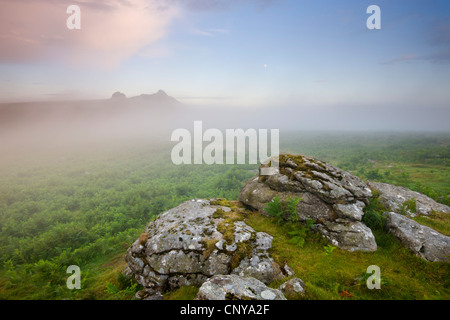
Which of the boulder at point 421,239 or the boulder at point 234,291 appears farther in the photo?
the boulder at point 421,239

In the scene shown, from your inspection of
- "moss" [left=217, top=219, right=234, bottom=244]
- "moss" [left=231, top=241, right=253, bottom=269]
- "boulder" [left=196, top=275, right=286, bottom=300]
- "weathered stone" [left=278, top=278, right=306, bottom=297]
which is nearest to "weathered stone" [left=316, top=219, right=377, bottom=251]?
"weathered stone" [left=278, top=278, right=306, bottom=297]

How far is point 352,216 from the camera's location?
905cm

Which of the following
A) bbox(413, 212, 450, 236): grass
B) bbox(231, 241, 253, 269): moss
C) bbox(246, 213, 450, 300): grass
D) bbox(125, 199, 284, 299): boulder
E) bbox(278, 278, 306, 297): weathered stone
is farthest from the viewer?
bbox(413, 212, 450, 236): grass

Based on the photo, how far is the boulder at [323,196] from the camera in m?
8.62

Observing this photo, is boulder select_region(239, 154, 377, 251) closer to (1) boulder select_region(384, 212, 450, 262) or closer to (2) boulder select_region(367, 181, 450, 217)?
(1) boulder select_region(384, 212, 450, 262)

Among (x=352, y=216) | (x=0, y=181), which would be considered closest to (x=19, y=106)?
(x=0, y=181)

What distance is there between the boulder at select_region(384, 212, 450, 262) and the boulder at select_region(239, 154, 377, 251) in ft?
4.69

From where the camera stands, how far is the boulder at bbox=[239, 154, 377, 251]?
8625 mm

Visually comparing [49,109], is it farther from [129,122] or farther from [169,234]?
[169,234]

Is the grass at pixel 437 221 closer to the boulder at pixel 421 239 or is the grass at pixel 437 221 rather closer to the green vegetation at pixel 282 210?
the boulder at pixel 421 239

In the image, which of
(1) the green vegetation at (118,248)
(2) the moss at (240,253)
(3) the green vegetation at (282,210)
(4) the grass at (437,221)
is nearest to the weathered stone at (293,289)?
(1) the green vegetation at (118,248)

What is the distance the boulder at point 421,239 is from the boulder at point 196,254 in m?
6.34

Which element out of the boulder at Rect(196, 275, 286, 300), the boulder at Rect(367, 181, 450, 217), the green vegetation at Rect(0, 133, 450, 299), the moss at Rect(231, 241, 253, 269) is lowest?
the green vegetation at Rect(0, 133, 450, 299)

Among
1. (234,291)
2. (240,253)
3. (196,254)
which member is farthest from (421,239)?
(196,254)
